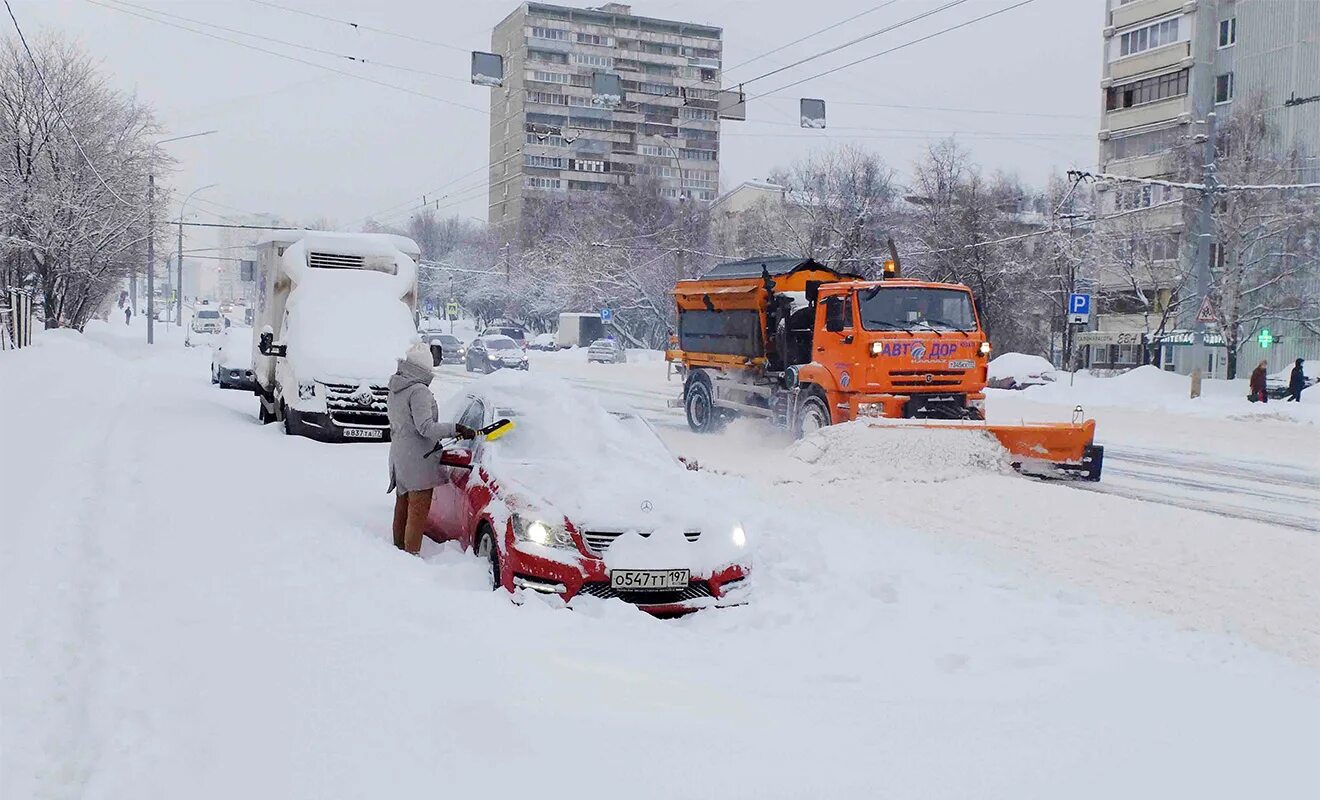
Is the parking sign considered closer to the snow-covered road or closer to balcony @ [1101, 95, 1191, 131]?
the snow-covered road

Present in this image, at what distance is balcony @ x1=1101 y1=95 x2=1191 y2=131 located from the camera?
56.4 meters

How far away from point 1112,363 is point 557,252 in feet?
123

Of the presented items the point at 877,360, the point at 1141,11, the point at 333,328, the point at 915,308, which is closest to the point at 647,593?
the point at 877,360

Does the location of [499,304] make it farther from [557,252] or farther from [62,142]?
[62,142]

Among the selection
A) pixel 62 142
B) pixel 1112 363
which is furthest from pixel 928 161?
pixel 62 142

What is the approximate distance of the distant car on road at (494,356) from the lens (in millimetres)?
42438

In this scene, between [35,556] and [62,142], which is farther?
[62,142]

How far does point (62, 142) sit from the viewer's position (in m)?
43.2

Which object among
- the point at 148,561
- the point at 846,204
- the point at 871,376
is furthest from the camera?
the point at 846,204

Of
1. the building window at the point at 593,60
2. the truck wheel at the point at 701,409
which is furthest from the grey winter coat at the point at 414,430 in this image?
the building window at the point at 593,60

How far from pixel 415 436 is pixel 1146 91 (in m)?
60.2

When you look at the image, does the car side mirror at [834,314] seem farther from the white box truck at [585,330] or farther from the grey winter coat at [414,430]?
the white box truck at [585,330]

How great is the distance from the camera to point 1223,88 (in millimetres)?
55531

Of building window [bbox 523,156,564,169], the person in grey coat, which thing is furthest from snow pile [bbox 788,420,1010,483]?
building window [bbox 523,156,564,169]
